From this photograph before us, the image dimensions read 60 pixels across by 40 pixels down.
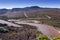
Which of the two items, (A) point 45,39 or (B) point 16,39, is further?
(B) point 16,39

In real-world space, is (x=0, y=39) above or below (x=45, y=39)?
below

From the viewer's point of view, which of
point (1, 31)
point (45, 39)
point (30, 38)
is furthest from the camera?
point (1, 31)

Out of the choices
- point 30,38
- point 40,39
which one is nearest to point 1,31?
point 30,38

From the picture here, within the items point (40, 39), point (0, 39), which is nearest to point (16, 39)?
point (0, 39)

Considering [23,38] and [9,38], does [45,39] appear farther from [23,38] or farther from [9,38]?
[9,38]

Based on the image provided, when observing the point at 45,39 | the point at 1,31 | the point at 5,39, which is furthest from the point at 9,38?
the point at 45,39

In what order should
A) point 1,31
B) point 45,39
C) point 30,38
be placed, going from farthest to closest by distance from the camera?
point 1,31 → point 30,38 → point 45,39

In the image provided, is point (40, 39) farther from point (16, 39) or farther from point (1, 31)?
point (1, 31)

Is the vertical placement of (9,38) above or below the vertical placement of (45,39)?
below

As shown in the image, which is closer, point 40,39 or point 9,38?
point 40,39
